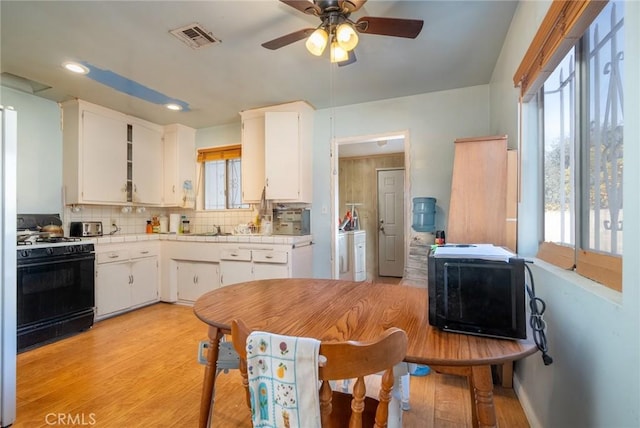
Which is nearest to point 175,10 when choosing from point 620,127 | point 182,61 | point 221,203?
point 182,61

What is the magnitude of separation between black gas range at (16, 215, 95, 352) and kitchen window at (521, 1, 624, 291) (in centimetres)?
375

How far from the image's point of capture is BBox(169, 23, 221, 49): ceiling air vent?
2.03m

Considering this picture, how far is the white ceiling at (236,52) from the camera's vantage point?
73.3 inches

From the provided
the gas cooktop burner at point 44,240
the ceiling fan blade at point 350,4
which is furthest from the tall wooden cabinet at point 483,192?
the gas cooktop burner at point 44,240

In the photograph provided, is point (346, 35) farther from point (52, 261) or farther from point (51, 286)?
point (51, 286)

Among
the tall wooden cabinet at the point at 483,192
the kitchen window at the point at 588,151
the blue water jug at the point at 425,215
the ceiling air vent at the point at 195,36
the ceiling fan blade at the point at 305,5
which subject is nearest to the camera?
the kitchen window at the point at 588,151

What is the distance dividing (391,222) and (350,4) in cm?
427

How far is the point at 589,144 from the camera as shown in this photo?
46.0 inches

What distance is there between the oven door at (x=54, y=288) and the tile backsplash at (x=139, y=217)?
2.62 feet

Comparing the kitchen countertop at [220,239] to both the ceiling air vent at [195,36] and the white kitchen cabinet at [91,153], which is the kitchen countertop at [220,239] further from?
the ceiling air vent at [195,36]

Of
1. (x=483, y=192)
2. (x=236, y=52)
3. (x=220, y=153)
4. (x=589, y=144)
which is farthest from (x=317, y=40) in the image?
(x=220, y=153)

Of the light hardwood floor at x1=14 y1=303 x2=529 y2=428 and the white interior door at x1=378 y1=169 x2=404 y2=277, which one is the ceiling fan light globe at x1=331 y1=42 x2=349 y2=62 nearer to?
the light hardwood floor at x1=14 y1=303 x2=529 y2=428

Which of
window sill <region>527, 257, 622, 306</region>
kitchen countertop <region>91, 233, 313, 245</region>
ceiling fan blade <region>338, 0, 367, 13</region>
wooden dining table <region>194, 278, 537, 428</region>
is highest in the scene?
ceiling fan blade <region>338, 0, 367, 13</region>

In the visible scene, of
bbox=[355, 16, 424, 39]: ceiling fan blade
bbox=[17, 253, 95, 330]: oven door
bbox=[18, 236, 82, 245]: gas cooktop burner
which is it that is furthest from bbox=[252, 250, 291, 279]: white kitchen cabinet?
bbox=[355, 16, 424, 39]: ceiling fan blade
